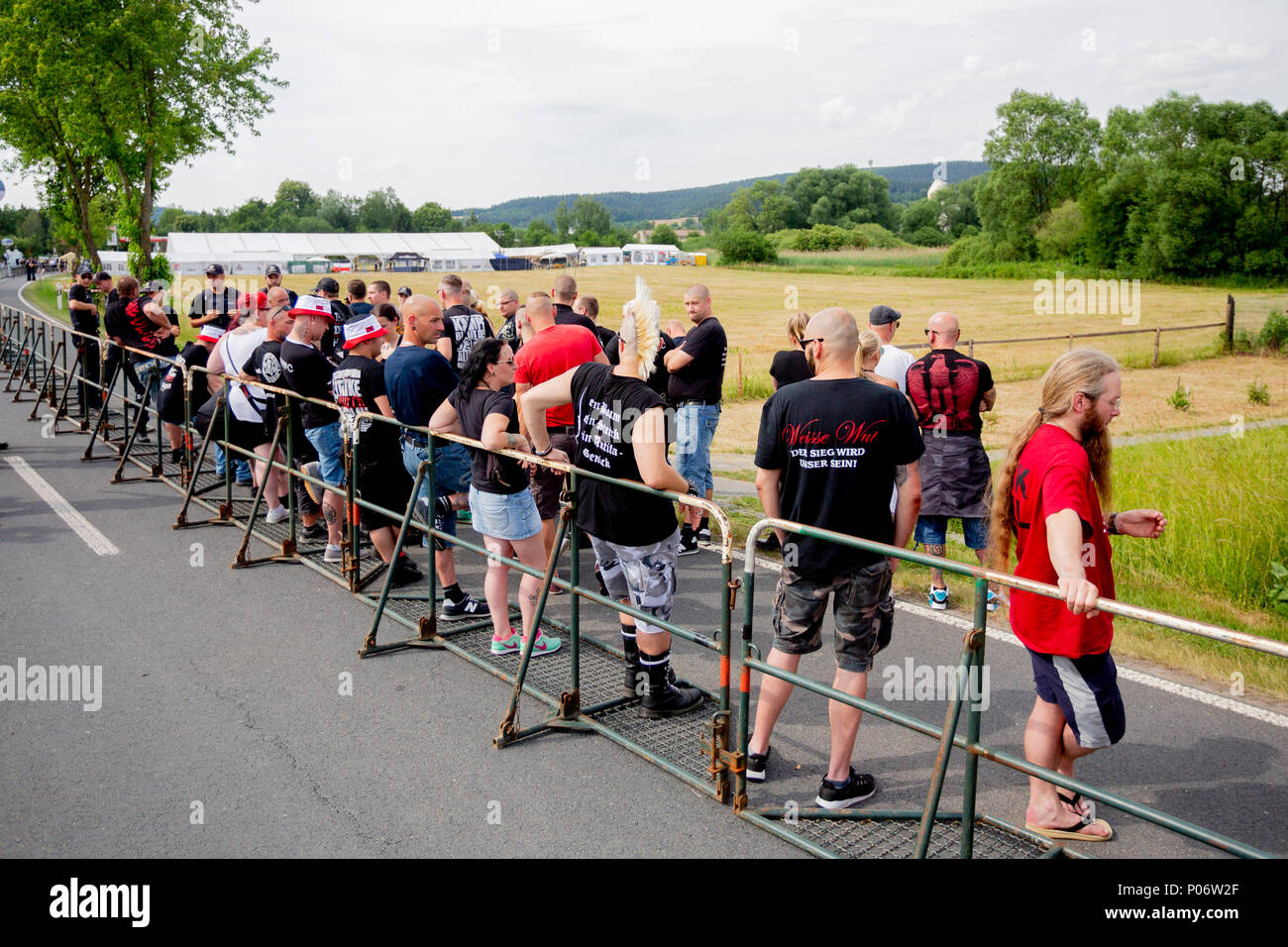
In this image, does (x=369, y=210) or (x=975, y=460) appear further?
(x=369, y=210)

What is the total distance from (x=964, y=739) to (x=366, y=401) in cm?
474

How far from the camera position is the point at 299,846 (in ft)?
12.9

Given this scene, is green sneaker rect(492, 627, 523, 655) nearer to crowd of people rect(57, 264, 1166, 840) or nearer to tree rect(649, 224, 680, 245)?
crowd of people rect(57, 264, 1166, 840)

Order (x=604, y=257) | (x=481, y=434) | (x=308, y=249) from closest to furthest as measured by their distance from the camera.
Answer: (x=481, y=434), (x=308, y=249), (x=604, y=257)

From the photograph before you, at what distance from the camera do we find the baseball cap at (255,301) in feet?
31.2

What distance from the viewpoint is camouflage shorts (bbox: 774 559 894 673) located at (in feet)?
13.5

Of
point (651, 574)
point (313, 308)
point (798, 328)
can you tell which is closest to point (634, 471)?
point (651, 574)

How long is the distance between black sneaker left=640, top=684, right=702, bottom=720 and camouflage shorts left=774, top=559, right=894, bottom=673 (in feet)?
3.39

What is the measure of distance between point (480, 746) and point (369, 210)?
148046 millimetres

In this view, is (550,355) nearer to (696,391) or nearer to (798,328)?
(798,328)

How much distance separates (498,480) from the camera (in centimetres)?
559

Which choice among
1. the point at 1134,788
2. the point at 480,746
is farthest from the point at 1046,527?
the point at 480,746

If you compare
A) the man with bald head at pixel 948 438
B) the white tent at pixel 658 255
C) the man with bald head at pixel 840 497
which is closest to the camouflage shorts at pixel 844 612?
the man with bald head at pixel 840 497
